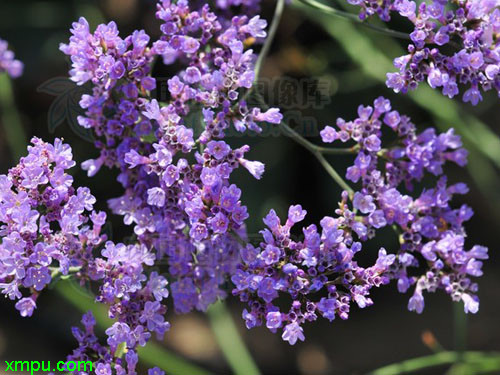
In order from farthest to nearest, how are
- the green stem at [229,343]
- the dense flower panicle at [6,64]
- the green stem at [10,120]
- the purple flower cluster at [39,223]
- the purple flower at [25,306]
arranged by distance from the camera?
1. the green stem at [10,120]
2. the green stem at [229,343]
3. the dense flower panicle at [6,64]
4. the purple flower at [25,306]
5. the purple flower cluster at [39,223]

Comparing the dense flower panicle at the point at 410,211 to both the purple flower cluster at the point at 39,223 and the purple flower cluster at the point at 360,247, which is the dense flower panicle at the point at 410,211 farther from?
the purple flower cluster at the point at 39,223

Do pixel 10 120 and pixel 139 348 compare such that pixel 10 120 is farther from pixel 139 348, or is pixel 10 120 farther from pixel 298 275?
pixel 298 275

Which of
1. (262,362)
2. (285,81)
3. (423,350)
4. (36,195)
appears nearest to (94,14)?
(285,81)

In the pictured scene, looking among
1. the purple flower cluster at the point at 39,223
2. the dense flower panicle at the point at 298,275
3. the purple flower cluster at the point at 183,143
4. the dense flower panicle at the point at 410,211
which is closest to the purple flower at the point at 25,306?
the purple flower cluster at the point at 39,223

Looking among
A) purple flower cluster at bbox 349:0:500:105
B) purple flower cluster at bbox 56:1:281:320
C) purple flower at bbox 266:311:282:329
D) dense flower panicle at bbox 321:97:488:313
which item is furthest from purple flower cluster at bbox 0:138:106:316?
purple flower cluster at bbox 349:0:500:105

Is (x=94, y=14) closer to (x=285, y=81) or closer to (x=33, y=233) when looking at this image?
(x=285, y=81)

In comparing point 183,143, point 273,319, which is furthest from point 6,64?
point 273,319
